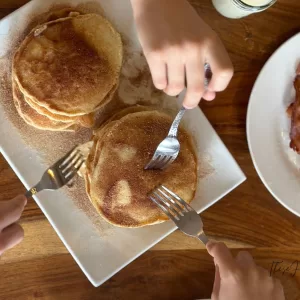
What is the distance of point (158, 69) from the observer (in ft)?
2.93

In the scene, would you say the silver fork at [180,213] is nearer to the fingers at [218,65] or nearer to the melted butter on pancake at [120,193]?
the melted butter on pancake at [120,193]

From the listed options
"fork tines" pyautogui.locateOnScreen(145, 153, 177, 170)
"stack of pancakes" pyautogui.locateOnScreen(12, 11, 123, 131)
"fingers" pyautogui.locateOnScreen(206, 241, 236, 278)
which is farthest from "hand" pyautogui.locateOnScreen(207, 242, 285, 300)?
"stack of pancakes" pyautogui.locateOnScreen(12, 11, 123, 131)

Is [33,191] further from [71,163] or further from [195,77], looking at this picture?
[195,77]

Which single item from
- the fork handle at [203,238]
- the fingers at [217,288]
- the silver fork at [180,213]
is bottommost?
the fingers at [217,288]

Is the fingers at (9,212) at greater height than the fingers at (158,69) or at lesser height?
lesser

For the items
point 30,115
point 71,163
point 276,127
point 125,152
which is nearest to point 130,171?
point 125,152

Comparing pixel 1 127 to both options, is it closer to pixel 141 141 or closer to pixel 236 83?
pixel 141 141

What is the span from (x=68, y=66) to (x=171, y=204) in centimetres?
40

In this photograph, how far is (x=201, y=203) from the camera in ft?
3.96

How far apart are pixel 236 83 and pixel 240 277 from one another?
19.9 inches

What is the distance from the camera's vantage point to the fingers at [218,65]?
34.9 inches

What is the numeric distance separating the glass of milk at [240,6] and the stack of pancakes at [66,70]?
10.8 inches

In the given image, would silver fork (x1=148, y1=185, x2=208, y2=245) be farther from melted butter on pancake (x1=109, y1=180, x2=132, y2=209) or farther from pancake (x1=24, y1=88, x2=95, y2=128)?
pancake (x1=24, y1=88, x2=95, y2=128)

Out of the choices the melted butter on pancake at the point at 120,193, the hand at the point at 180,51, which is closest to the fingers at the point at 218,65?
the hand at the point at 180,51
